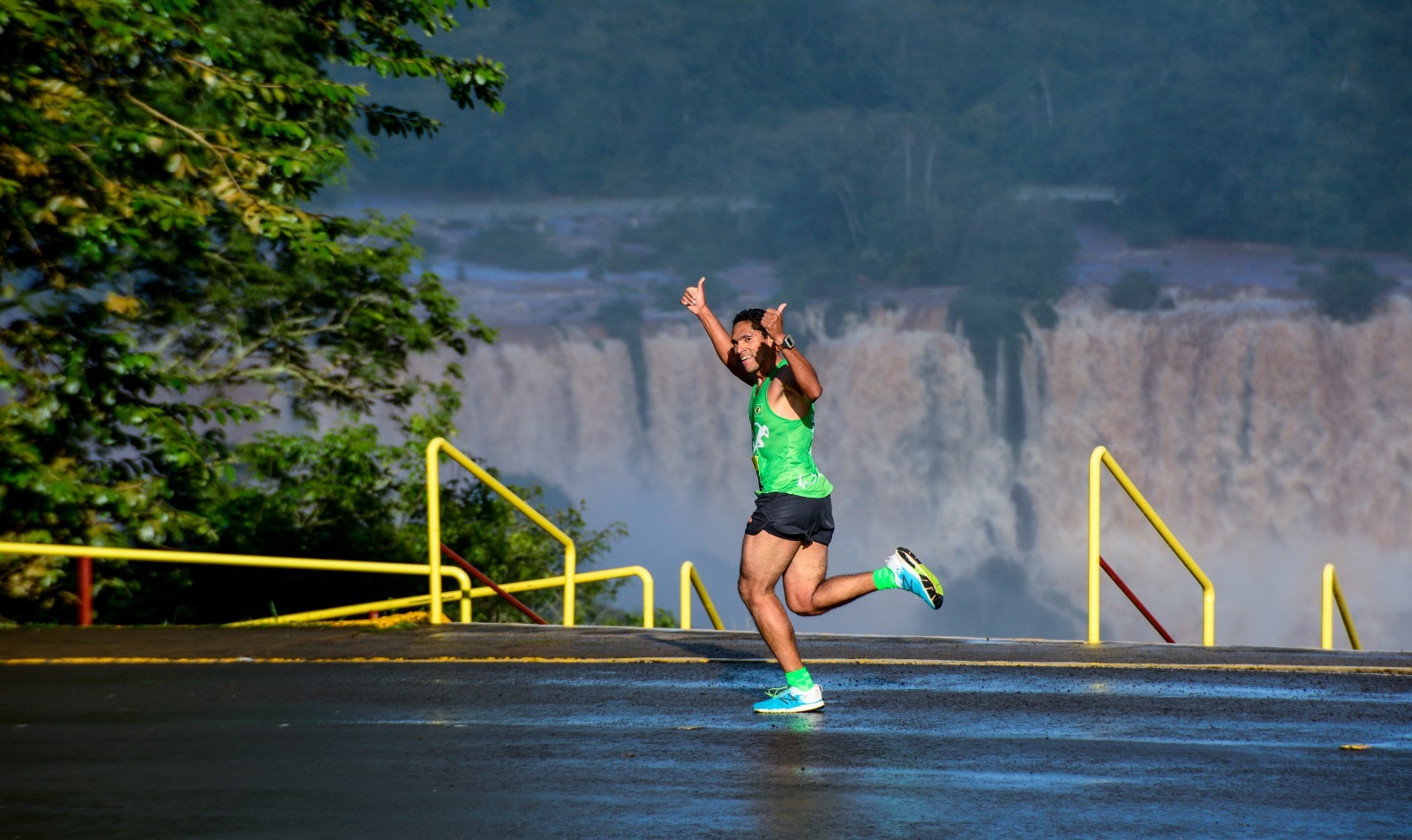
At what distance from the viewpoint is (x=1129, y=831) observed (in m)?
5.26

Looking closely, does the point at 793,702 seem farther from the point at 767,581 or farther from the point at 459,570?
the point at 459,570

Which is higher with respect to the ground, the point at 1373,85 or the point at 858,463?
the point at 1373,85

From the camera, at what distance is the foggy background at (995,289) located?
112 metres

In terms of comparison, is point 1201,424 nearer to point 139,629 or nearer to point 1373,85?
point 1373,85

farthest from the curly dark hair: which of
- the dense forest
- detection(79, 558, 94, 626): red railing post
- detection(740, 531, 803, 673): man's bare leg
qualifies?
the dense forest

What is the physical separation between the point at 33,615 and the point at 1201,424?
108372mm

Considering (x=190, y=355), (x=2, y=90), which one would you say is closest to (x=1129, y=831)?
(x=2, y=90)

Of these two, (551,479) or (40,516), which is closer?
(40,516)

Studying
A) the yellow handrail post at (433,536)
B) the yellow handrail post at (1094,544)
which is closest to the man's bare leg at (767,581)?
the yellow handrail post at (1094,544)

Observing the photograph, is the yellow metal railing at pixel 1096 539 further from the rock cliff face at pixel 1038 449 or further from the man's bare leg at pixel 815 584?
the rock cliff face at pixel 1038 449

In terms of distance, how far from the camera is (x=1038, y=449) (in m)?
115

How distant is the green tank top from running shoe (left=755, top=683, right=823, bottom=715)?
→ 950 mm

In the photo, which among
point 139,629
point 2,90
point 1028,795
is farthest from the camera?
point 2,90

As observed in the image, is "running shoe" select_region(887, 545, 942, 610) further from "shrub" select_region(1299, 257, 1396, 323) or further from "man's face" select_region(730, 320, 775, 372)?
"shrub" select_region(1299, 257, 1396, 323)
